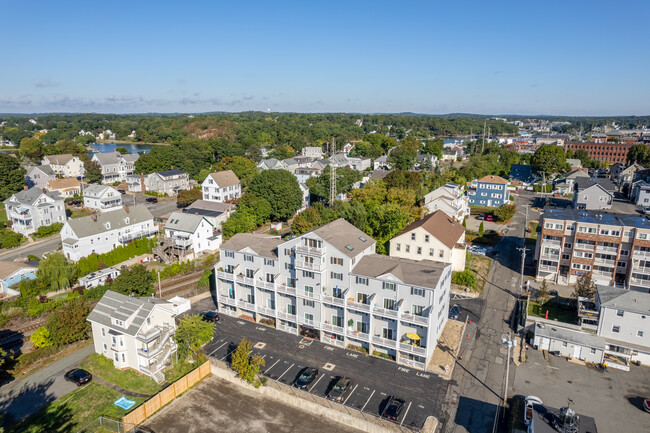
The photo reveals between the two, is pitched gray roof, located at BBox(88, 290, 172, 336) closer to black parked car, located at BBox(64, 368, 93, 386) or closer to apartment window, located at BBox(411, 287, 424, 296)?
black parked car, located at BBox(64, 368, 93, 386)

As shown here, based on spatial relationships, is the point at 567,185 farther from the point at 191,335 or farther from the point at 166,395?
the point at 166,395

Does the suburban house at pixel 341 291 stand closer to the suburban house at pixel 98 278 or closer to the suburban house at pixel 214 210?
the suburban house at pixel 98 278

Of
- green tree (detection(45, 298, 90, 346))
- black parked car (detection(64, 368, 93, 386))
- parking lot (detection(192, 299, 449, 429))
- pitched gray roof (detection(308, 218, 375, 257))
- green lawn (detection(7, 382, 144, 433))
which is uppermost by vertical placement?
pitched gray roof (detection(308, 218, 375, 257))

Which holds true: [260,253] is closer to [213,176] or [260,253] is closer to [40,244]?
[40,244]

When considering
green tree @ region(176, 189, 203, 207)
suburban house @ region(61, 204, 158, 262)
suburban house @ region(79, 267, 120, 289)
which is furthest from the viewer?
green tree @ region(176, 189, 203, 207)

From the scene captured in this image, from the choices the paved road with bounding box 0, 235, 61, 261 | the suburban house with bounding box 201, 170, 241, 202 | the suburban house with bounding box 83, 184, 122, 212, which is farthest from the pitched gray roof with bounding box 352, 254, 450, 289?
the suburban house with bounding box 83, 184, 122, 212

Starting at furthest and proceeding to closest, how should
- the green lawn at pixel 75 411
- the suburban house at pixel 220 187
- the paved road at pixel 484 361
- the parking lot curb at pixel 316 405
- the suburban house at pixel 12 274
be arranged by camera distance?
the suburban house at pixel 220 187, the suburban house at pixel 12 274, the paved road at pixel 484 361, the green lawn at pixel 75 411, the parking lot curb at pixel 316 405

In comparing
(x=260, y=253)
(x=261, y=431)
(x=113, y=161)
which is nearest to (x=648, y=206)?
(x=260, y=253)

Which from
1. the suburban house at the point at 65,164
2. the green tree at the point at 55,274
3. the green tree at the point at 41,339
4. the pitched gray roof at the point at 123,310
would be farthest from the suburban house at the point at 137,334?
the suburban house at the point at 65,164
